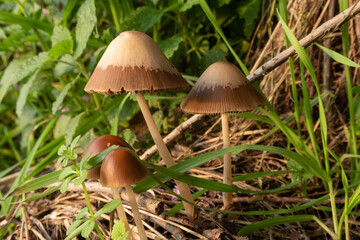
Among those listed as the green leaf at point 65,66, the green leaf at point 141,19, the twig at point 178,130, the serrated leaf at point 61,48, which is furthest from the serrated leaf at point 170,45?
the green leaf at point 65,66

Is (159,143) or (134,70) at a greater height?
(134,70)

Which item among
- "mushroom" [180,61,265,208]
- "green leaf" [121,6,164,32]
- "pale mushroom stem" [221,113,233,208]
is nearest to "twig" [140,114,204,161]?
"pale mushroom stem" [221,113,233,208]

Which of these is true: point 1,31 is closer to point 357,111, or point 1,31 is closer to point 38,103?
point 38,103

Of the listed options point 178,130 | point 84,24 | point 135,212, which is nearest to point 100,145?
point 135,212

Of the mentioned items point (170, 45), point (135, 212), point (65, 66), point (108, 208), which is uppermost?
point (170, 45)

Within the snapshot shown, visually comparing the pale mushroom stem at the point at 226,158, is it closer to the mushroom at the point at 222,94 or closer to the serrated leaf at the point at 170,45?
the mushroom at the point at 222,94

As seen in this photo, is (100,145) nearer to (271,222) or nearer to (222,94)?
(222,94)

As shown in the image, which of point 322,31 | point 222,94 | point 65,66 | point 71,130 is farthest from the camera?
point 65,66
